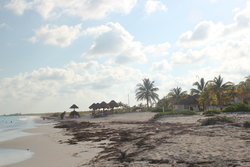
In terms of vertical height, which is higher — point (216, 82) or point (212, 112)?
point (216, 82)

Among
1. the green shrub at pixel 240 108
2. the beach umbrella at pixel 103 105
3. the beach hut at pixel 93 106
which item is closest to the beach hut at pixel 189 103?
the beach umbrella at pixel 103 105

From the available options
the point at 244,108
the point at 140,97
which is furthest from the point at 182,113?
the point at 140,97

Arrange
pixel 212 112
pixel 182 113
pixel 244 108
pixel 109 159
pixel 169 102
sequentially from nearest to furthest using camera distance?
pixel 109 159 → pixel 244 108 → pixel 212 112 → pixel 182 113 → pixel 169 102

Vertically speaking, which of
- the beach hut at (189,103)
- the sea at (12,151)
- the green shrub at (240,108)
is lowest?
the sea at (12,151)

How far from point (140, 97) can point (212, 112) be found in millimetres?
34469

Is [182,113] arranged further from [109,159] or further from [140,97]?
[140,97]

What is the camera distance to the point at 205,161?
647cm

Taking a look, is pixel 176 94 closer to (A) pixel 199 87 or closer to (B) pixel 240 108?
(A) pixel 199 87

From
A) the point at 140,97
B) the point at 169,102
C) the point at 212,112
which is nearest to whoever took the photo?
the point at 212,112

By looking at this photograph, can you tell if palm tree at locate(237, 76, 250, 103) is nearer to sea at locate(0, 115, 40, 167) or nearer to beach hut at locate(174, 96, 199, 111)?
beach hut at locate(174, 96, 199, 111)

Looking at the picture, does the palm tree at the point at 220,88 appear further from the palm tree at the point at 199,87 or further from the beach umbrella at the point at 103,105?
the beach umbrella at the point at 103,105

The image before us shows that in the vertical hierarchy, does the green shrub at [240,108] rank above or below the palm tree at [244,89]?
below

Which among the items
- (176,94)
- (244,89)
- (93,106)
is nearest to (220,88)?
(244,89)

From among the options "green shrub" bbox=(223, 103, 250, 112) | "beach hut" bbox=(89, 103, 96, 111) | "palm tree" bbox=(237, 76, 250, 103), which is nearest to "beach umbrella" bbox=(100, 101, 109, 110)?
"beach hut" bbox=(89, 103, 96, 111)
